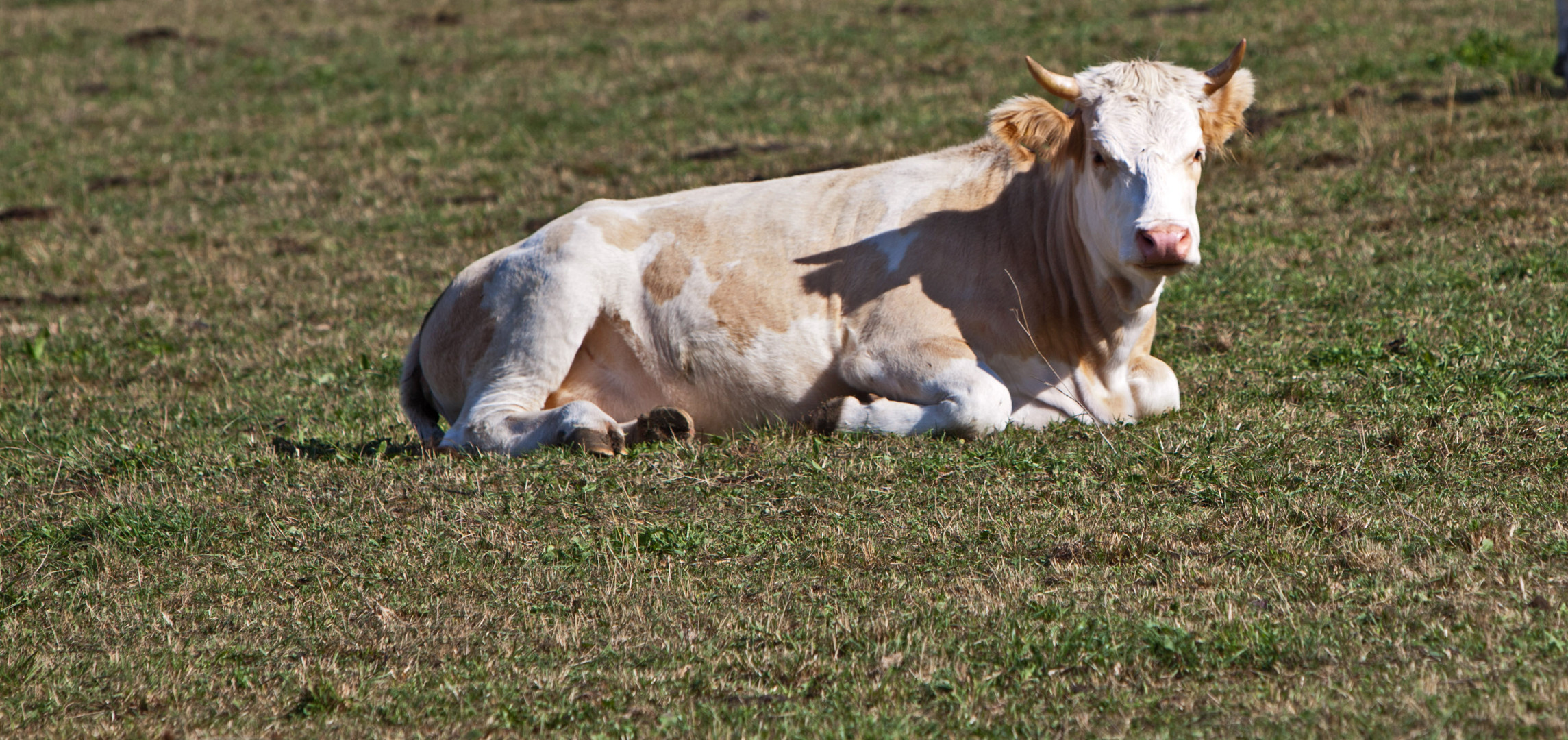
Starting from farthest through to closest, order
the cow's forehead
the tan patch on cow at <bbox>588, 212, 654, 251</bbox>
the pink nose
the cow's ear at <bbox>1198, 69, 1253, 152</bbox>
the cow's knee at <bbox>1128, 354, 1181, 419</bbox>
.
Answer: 1. the tan patch on cow at <bbox>588, 212, 654, 251</bbox>
2. the cow's knee at <bbox>1128, 354, 1181, 419</bbox>
3. the cow's ear at <bbox>1198, 69, 1253, 152</bbox>
4. the cow's forehead
5. the pink nose

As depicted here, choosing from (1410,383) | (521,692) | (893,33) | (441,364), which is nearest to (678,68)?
(893,33)

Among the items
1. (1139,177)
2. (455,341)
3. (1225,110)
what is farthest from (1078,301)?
(455,341)

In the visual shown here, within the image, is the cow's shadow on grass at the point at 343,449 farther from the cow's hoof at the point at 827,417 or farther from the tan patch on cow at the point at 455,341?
the cow's hoof at the point at 827,417

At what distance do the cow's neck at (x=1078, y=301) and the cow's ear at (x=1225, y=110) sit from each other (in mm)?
601

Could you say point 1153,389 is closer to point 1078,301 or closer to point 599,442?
point 1078,301

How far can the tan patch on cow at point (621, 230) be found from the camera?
7223mm

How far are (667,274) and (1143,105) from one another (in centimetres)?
234

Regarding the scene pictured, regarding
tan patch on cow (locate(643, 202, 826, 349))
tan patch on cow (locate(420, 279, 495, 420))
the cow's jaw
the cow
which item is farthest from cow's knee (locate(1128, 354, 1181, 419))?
tan patch on cow (locate(420, 279, 495, 420))

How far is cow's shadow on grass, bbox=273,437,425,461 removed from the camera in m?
6.92

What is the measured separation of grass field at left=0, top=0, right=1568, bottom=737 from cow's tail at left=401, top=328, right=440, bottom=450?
5.3 inches

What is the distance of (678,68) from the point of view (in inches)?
723

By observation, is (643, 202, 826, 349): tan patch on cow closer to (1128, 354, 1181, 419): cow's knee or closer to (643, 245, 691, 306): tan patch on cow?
(643, 245, 691, 306): tan patch on cow

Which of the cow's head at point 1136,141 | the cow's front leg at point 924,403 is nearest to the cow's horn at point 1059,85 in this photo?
the cow's head at point 1136,141

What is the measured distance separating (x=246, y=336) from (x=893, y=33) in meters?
11.3
